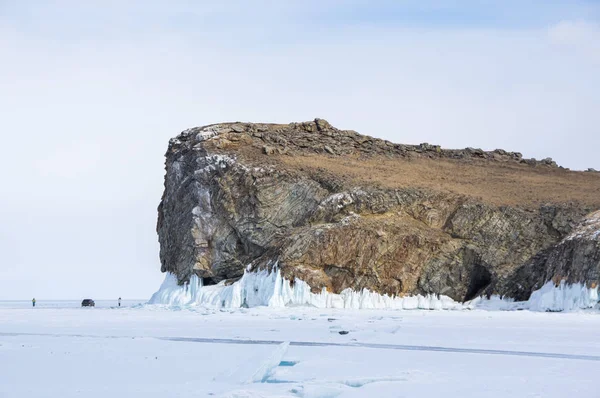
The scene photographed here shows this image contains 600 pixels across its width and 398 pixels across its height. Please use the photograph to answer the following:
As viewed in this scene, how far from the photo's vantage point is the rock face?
5191cm

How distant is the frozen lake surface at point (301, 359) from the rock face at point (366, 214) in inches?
647

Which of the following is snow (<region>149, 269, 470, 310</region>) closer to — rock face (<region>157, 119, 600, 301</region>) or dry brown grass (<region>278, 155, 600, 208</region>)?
rock face (<region>157, 119, 600, 301</region>)

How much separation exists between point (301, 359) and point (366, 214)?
34842mm

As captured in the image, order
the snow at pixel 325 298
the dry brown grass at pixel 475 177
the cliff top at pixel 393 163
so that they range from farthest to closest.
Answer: the cliff top at pixel 393 163 → the dry brown grass at pixel 475 177 → the snow at pixel 325 298

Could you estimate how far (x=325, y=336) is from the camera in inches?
1116

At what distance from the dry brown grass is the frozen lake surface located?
23742mm

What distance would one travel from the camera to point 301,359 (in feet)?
69.7

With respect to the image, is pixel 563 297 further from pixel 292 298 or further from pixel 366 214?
pixel 292 298

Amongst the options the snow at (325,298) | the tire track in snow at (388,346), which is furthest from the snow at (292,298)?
the tire track in snow at (388,346)

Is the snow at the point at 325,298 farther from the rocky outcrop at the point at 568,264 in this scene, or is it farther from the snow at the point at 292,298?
the rocky outcrop at the point at 568,264

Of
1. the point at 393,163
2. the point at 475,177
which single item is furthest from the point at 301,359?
the point at 393,163

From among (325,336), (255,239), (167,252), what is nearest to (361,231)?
(255,239)

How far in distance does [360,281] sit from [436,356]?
2973cm

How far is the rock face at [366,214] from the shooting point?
51906mm
